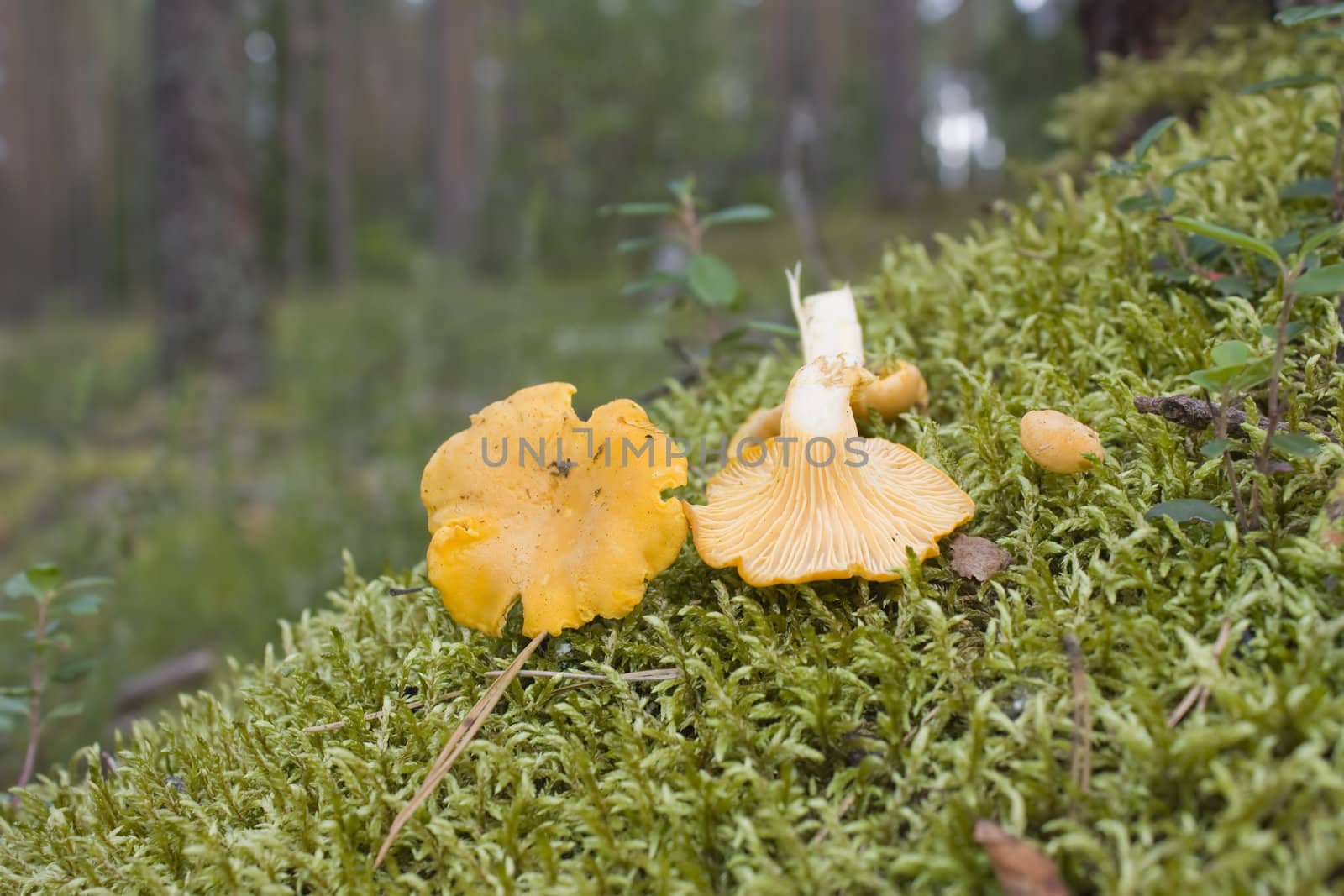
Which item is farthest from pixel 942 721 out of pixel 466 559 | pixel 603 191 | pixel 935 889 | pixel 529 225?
pixel 603 191

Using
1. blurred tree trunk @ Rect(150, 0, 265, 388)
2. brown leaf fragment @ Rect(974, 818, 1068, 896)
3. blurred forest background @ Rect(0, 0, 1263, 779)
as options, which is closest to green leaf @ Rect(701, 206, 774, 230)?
blurred forest background @ Rect(0, 0, 1263, 779)

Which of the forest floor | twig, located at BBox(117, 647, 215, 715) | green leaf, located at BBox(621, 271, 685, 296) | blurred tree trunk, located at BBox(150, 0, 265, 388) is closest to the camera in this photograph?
green leaf, located at BBox(621, 271, 685, 296)

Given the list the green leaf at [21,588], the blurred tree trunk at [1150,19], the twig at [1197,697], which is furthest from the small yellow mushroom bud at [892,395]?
the blurred tree trunk at [1150,19]

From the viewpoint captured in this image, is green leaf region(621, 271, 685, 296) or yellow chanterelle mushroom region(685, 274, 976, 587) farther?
green leaf region(621, 271, 685, 296)

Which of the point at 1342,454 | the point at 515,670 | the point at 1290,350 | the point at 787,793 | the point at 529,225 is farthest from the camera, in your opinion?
the point at 529,225

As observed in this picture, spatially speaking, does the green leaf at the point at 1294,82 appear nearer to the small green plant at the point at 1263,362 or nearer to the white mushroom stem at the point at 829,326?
the small green plant at the point at 1263,362

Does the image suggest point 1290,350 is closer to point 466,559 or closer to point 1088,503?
point 1088,503

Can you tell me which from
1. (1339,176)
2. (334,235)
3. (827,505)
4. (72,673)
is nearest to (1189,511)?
(827,505)

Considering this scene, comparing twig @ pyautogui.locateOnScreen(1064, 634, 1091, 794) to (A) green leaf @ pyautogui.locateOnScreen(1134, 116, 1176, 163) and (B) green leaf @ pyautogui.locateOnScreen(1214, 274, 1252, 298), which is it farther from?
(A) green leaf @ pyautogui.locateOnScreen(1134, 116, 1176, 163)
